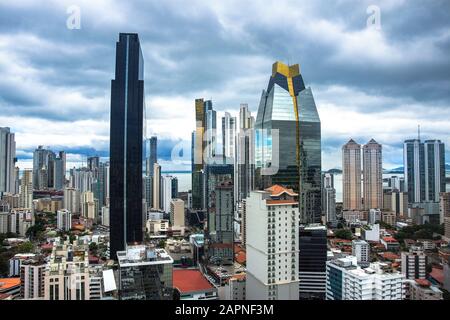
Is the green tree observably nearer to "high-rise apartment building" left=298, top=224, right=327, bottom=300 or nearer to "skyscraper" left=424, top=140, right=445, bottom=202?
"high-rise apartment building" left=298, top=224, right=327, bottom=300

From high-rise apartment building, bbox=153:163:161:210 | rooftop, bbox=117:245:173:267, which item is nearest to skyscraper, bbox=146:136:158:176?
high-rise apartment building, bbox=153:163:161:210

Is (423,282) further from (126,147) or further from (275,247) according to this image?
(126,147)

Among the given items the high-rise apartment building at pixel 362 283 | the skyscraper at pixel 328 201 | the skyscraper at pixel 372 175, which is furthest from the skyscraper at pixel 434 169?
the skyscraper at pixel 328 201

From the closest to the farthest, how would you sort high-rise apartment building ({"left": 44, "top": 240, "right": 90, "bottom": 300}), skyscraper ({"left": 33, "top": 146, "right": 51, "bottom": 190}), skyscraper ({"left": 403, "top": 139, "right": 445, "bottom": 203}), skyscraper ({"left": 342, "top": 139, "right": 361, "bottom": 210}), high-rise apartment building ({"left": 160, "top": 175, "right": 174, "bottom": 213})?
high-rise apartment building ({"left": 44, "top": 240, "right": 90, "bottom": 300})
skyscraper ({"left": 403, "top": 139, "right": 445, "bottom": 203})
skyscraper ({"left": 33, "top": 146, "right": 51, "bottom": 190})
skyscraper ({"left": 342, "top": 139, "right": 361, "bottom": 210})
high-rise apartment building ({"left": 160, "top": 175, "right": 174, "bottom": 213})
